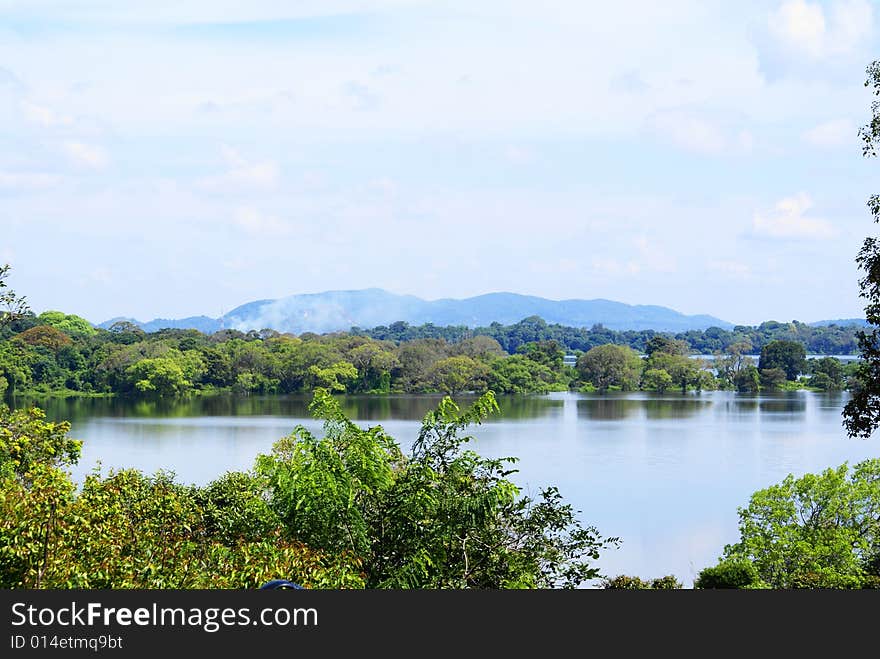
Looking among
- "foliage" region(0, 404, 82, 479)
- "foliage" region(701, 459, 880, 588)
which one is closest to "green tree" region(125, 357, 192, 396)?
"foliage" region(0, 404, 82, 479)

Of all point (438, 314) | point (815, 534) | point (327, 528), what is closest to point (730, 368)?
point (815, 534)

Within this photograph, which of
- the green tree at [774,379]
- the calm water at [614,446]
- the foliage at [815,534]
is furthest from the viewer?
the green tree at [774,379]

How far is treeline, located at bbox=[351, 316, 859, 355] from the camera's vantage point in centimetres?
7756

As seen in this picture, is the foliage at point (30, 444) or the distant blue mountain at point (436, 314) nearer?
the foliage at point (30, 444)

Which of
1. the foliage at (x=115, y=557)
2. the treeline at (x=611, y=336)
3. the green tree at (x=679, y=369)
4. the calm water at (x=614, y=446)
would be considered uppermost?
the treeline at (x=611, y=336)

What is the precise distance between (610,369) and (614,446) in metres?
24.6

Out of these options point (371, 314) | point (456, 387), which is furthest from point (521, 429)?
point (371, 314)

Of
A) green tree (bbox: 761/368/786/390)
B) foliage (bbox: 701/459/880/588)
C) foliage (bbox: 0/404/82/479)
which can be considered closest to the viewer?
foliage (bbox: 701/459/880/588)

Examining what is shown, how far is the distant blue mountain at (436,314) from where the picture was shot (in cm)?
13250

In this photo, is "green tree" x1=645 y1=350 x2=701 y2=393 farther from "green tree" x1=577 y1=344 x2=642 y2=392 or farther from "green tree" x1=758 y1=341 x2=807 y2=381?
"green tree" x1=758 y1=341 x2=807 y2=381

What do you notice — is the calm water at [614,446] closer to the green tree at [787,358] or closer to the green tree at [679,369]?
the green tree at [679,369]

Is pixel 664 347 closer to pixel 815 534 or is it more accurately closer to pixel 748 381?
pixel 748 381

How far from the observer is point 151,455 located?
84.4 ft

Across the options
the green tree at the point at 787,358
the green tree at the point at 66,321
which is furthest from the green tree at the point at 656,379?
the green tree at the point at 66,321
